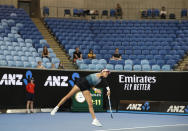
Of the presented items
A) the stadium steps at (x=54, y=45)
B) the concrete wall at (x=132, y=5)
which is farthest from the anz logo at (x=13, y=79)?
the concrete wall at (x=132, y=5)

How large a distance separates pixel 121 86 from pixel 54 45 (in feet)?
27.6

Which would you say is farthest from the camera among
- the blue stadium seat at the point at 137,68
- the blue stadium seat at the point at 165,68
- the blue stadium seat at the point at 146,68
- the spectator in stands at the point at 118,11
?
the spectator in stands at the point at 118,11

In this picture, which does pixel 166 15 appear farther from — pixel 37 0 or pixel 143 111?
pixel 143 111

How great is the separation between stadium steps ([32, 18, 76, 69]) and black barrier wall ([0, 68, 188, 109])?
345 centimetres

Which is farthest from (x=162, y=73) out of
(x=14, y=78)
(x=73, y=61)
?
(x=14, y=78)

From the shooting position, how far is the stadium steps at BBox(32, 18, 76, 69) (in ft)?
74.4

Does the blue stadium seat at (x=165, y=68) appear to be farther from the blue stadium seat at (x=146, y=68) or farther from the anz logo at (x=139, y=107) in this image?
the anz logo at (x=139, y=107)

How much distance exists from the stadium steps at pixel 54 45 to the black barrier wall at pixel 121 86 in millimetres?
3446

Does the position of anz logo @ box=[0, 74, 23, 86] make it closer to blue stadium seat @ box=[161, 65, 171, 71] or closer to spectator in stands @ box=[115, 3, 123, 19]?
blue stadium seat @ box=[161, 65, 171, 71]

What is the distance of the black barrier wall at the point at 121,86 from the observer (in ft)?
57.6

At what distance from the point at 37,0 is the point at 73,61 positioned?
1114 centimetres

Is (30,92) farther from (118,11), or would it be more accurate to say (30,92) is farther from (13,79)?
(118,11)

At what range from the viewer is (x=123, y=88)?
18281 mm

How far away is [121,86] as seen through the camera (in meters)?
18.3
